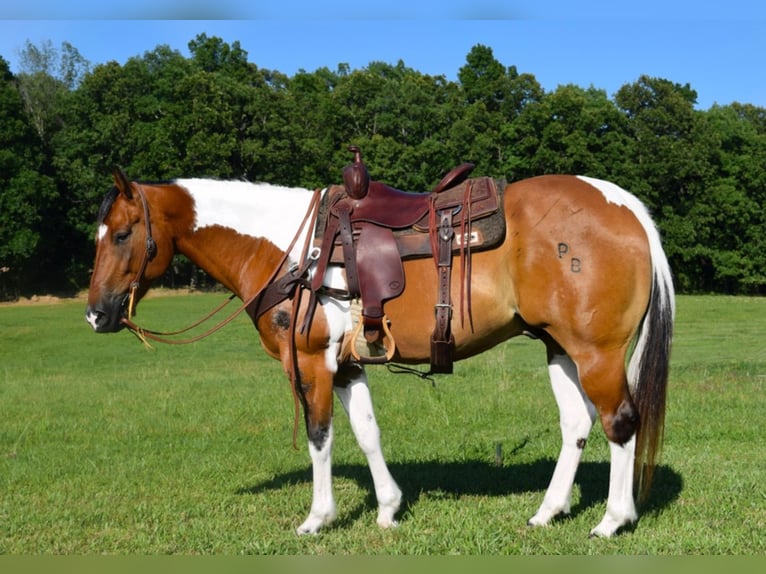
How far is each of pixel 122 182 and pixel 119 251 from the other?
1.46 ft

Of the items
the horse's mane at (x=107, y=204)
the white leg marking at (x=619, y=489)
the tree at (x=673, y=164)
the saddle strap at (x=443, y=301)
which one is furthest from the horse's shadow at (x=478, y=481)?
the tree at (x=673, y=164)

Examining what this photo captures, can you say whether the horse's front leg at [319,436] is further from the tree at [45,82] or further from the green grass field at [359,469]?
the tree at [45,82]

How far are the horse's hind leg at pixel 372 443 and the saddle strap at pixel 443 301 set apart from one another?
1.94ft

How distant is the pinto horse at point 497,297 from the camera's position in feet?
14.8

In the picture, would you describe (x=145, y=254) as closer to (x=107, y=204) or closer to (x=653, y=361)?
(x=107, y=204)

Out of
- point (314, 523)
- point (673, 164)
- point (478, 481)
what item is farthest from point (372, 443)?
point (673, 164)

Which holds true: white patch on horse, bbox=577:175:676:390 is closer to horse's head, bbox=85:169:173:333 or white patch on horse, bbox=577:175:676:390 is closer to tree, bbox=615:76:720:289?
horse's head, bbox=85:169:173:333

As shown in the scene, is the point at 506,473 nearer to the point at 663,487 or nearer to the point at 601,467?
the point at 601,467

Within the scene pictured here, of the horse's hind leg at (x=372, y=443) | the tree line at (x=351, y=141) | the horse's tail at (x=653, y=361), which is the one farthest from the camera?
the tree line at (x=351, y=141)

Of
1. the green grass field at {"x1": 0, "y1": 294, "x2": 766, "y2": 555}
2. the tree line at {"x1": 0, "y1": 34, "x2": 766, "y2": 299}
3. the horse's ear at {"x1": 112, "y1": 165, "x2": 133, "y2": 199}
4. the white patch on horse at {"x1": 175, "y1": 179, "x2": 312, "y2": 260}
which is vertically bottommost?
the green grass field at {"x1": 0, "y1": 294, "x2": 766, "y2": 555}

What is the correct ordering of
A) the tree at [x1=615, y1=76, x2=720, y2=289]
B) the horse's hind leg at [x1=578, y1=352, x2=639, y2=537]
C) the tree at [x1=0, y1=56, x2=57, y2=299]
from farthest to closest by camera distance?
the tree at [x1=615, y1=76, x2=720, y2=289], the tree at [x1=0, y1=56, x2=57, y2=299], the horse's hind leg at [x1=578, y1=352, x2=639, y2=537]

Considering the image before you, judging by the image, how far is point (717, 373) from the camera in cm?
1186

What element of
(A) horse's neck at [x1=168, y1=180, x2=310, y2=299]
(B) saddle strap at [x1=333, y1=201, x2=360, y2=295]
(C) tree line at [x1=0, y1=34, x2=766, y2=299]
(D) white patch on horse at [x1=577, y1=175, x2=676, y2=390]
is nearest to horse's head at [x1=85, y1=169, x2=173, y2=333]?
(A) horse's neck at [x1=168, y1=180, x2=310, y2=299]

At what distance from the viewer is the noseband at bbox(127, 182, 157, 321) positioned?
489 cm
